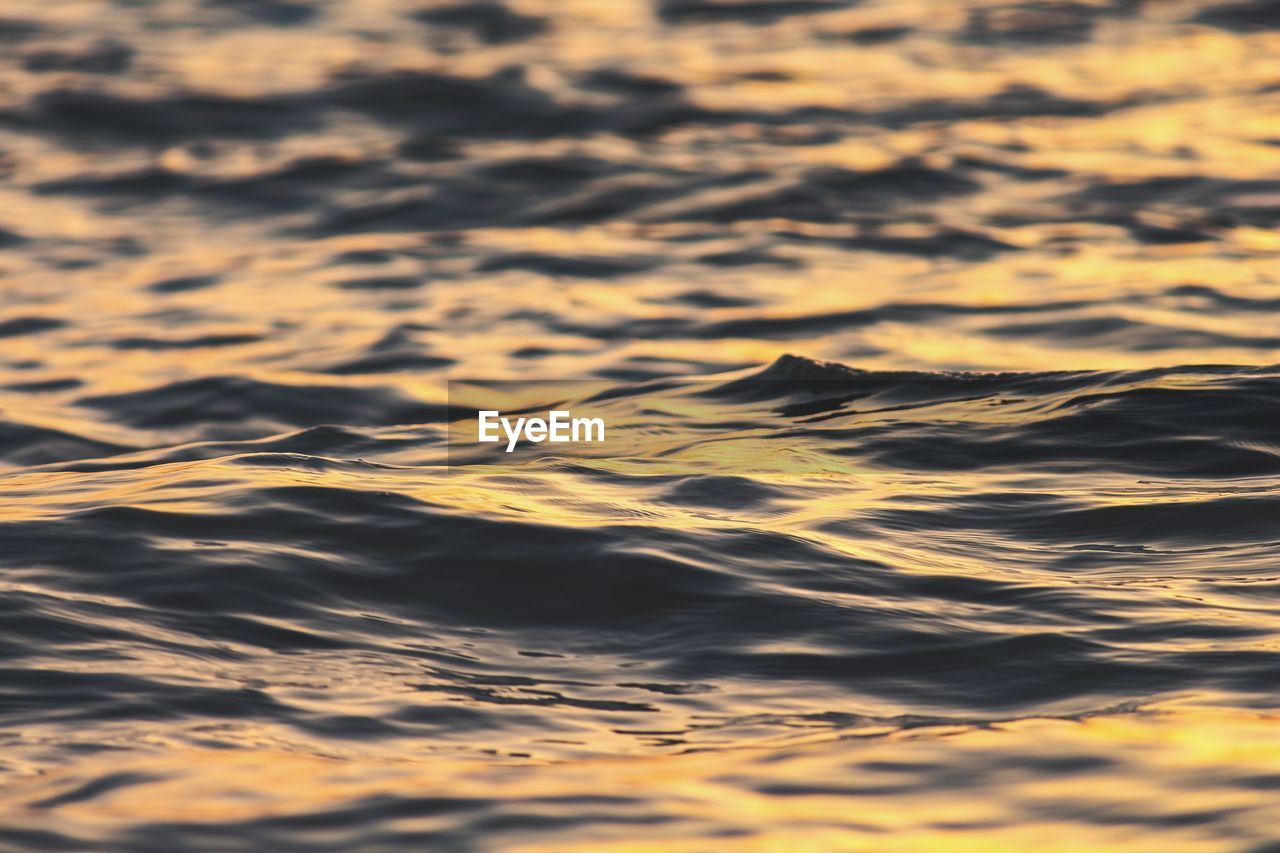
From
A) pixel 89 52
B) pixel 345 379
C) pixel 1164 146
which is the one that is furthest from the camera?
pixel 89 52

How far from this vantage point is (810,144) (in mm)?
10719

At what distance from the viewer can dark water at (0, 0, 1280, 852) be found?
3199 mm

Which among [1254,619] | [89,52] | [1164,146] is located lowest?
[1254,619]

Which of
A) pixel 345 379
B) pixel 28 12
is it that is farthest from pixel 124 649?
pixel 28 12

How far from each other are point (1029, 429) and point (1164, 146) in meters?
5.17

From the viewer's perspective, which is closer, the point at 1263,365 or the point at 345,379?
the point at 1263,365

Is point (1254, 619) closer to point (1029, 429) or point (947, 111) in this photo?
point (1029, 429)
